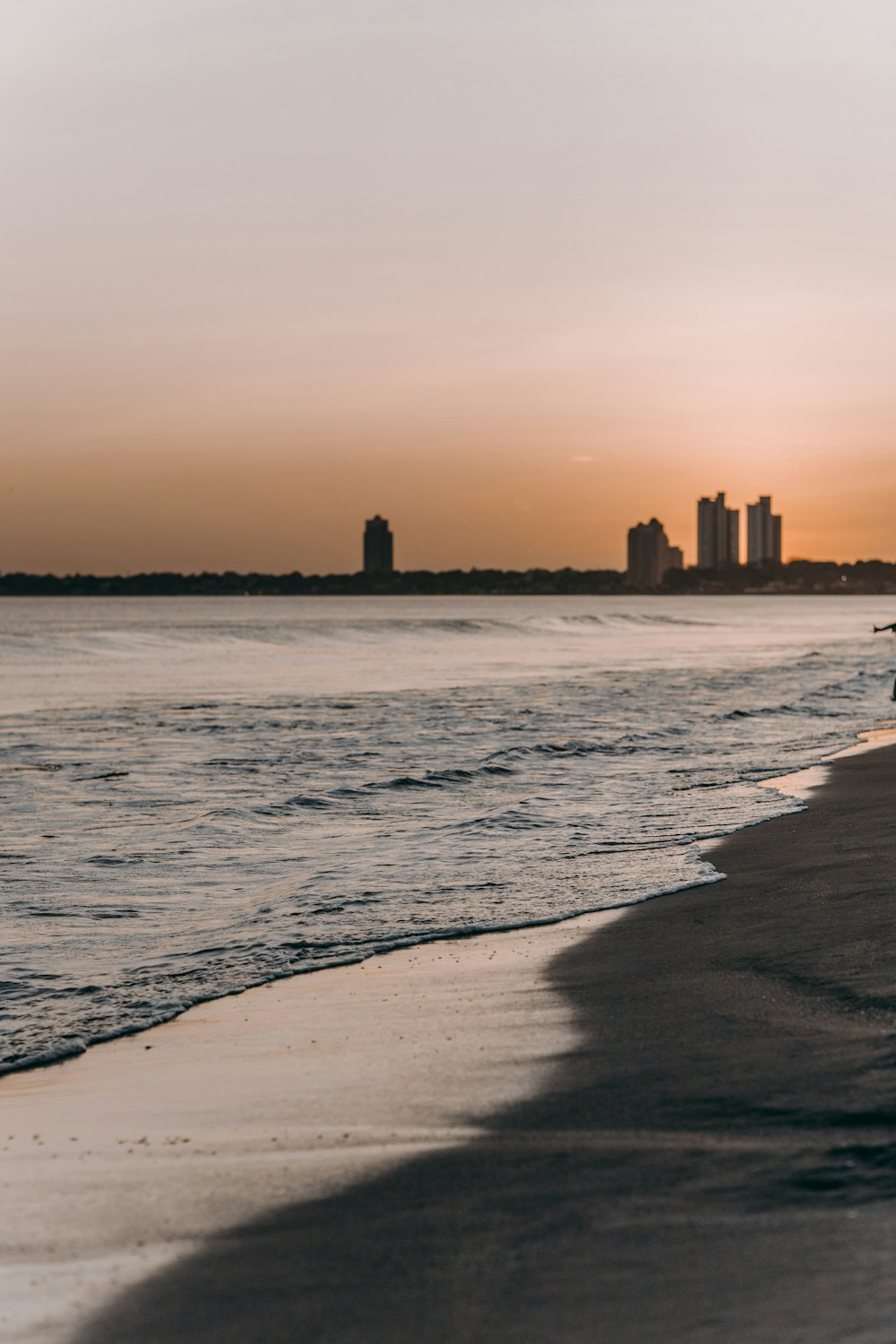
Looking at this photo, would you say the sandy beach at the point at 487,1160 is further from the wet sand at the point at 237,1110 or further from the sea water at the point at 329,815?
the sea water at the point at 329,815

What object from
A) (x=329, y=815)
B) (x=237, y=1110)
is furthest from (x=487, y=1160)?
(x=329, y=815)

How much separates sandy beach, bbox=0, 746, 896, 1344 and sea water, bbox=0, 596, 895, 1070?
96 centimetres

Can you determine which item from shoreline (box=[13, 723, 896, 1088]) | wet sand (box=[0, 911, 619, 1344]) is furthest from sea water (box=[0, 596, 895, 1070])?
wet sand (box=[0, 911, 619, 1344])

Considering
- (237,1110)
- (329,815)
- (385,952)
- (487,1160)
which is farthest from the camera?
(329,815)

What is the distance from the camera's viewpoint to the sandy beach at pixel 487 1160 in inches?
117

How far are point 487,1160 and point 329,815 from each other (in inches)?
327

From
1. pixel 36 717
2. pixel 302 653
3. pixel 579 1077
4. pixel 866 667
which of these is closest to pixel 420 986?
pixel 579 1077

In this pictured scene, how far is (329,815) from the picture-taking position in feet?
39.5

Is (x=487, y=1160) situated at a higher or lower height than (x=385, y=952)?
higher

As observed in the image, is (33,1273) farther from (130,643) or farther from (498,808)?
(130,643)

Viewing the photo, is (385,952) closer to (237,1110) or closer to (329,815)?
(237,1110)

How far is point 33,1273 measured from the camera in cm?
328

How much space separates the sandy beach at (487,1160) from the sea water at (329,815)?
3.14ft

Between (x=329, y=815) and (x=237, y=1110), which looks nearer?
(x=237, y=1110)
